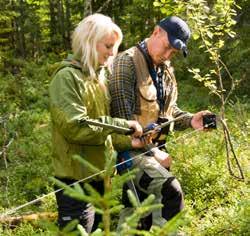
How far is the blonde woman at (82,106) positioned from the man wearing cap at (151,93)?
20cm

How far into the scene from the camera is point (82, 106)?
3490mm

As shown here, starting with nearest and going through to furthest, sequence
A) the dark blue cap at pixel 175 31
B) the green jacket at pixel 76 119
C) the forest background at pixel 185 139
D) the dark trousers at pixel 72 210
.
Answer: the green jacket at pixel 76 119 → the dark trousers at pixel 72 210 → the dark blue cap at pixel 175 31 → the forest background at pixel 185 139

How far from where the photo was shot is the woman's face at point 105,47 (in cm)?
352

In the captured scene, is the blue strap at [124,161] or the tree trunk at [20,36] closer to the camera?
the blue strap at [124,161]

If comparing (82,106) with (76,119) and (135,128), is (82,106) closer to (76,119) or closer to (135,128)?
(76,119)

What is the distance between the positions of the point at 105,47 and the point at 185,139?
4527mm

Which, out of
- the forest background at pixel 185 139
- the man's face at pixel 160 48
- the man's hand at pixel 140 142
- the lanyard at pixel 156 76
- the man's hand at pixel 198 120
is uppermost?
the man's face at pixel 160 48

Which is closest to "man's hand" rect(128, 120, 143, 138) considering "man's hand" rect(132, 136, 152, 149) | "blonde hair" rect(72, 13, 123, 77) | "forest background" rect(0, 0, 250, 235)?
"man's hand" rect(132, 136, 152, 149)

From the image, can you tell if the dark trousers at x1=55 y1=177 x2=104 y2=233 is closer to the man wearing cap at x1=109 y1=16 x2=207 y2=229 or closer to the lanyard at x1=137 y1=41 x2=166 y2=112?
the man wearing cap at x1=109 y1=16 x2=207 y2=229

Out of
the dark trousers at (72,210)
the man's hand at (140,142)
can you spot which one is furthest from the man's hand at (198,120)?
the dark trousers at (72,210)

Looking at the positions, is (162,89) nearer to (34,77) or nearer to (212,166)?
(212,166)

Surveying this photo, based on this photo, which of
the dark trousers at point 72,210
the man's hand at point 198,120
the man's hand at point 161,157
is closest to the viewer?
the dark trousers at point 72,210

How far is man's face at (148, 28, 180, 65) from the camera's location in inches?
157

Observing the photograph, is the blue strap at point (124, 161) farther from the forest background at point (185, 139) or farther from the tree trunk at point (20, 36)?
the tree trunk at point (20, 36)
